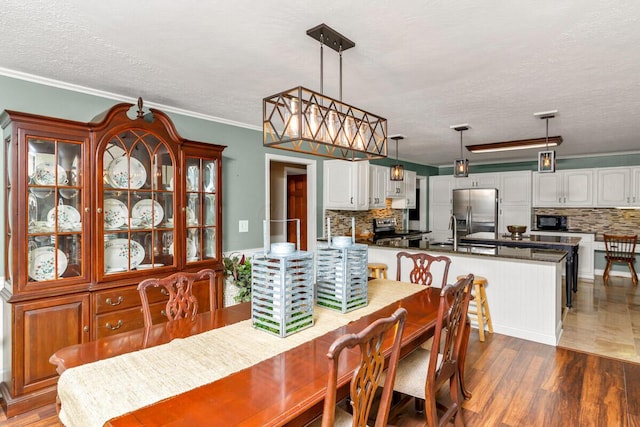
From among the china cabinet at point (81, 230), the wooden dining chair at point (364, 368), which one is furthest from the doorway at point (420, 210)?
the wooden dining chair at point (364, 368)

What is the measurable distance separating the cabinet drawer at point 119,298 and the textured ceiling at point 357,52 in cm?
160

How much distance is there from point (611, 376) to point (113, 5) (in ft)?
13.8

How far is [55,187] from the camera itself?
2.51 meters

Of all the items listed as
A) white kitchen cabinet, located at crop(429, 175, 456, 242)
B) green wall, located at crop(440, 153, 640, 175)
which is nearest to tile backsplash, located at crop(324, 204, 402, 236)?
white kitchen cabinet, located at crop(429, 175, 456, 242)

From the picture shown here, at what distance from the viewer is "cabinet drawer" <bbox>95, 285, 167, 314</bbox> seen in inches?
104

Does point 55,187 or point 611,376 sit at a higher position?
point 55,187

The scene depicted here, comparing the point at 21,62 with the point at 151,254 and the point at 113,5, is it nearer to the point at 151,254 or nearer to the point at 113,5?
the point at 113,5

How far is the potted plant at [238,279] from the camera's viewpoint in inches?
144

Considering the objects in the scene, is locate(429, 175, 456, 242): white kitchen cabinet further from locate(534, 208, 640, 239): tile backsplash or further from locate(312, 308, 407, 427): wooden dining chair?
locate(312, 308, 407, 427): wooden dining chair

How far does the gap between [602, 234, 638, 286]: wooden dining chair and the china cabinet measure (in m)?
6.53

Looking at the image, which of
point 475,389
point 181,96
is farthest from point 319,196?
point 475,389

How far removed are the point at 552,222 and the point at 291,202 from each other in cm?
522

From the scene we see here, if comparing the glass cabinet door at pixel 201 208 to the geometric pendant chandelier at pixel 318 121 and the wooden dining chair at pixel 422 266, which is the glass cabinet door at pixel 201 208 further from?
the wooden dining chair at pixel 422 266

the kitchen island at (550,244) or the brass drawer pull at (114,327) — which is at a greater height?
the kitchen island at (550,244)
